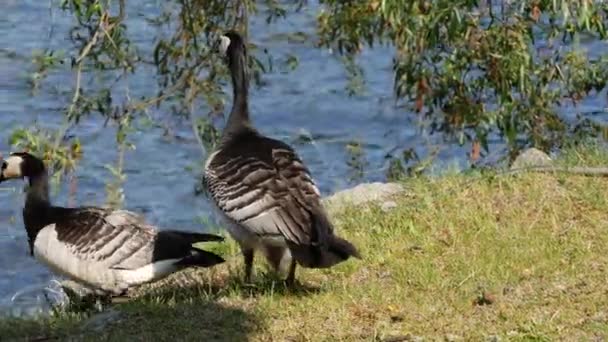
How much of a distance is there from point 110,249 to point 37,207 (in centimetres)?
97

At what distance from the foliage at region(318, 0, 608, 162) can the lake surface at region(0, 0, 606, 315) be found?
135 centimetres

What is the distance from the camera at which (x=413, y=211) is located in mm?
9336

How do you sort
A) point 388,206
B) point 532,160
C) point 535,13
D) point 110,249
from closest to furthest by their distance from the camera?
point 110,249 < point 388,206 < point 535,13 < point 532,160

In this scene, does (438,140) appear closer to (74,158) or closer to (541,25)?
(541,25)

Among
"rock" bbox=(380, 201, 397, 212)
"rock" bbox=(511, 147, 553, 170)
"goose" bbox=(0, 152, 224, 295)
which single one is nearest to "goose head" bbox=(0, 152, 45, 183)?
"goose" bbox=(0, 152, 224, 295)

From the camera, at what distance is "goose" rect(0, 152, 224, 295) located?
28.2ft

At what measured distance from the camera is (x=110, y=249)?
347 inches

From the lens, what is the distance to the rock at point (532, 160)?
10.2m

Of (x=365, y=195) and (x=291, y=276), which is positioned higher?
(x=291, y=276)

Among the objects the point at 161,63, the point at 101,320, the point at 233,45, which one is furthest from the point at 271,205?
the point at 161,63

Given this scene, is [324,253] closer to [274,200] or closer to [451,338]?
[274,200]

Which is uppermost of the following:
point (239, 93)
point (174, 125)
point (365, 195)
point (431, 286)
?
point (239, 93)

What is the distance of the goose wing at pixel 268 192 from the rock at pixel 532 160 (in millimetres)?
2377

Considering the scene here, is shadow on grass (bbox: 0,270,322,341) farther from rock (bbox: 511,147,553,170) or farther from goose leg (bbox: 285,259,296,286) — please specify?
rock (bbox: 511,147,553,170)
